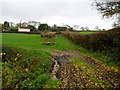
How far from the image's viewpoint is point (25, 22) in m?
59.5

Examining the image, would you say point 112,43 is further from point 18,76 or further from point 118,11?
point 18,76

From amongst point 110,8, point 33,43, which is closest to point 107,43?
point 110,8

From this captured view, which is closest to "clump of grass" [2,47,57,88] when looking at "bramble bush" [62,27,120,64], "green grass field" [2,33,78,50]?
"bramble bush" [62,27,120,64]

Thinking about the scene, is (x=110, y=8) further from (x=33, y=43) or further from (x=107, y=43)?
(x=33, y=43)

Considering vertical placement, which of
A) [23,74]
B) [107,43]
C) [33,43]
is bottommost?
[23,74]

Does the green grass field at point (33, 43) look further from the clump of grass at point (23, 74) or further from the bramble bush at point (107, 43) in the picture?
the clump of grass at point (23, 74)

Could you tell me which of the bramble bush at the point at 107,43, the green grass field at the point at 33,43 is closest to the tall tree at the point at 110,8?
the bramble bush at the point at 107,43

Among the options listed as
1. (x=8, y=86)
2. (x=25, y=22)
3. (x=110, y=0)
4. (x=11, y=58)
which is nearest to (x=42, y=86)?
(x=8, y=86)

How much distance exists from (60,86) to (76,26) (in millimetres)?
44499

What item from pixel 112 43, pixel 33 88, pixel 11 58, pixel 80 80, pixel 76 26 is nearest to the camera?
pixel 33 88

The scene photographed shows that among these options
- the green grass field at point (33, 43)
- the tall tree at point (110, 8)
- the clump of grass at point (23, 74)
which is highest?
the tall tree at point (110, 8)

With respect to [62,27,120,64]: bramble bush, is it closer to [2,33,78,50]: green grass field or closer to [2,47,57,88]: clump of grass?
[2,33,78,50]: green grass field

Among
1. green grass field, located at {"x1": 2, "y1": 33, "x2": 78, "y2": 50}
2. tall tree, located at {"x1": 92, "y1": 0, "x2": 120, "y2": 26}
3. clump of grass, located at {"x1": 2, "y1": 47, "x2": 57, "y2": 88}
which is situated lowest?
clump of grass, located at {"x1": 2, "y1": 47, "x2": 57, "y2": 88}

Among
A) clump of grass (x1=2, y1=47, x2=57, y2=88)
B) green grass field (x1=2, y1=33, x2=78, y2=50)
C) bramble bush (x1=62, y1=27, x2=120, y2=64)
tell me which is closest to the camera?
clump of grass (x1=2, y1=47, x2=57, y2=88)
